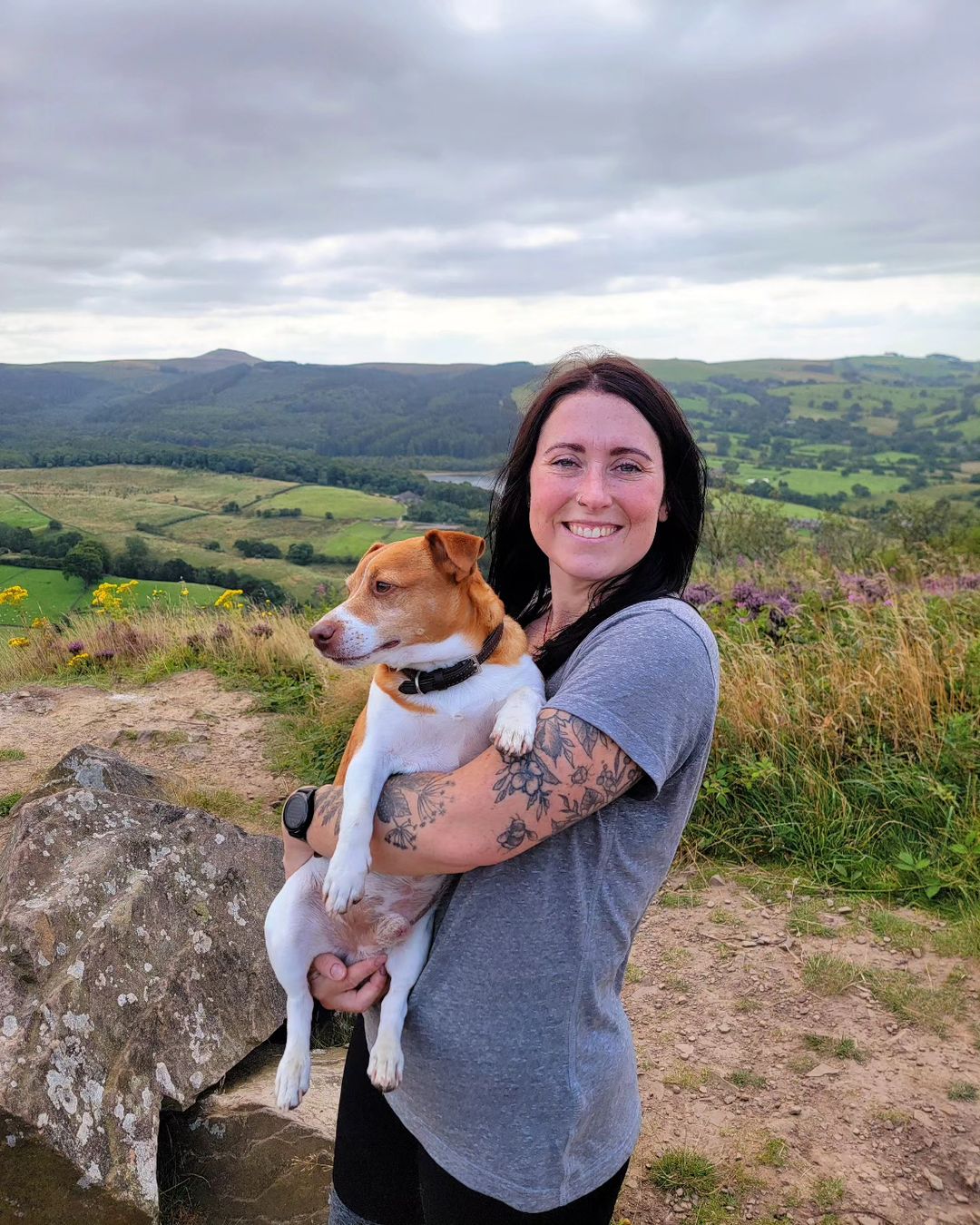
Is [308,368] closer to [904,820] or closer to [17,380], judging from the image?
[17,380]

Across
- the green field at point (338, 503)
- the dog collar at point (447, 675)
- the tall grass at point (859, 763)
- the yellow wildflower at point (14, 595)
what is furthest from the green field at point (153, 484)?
the dog collar at point (447, 675)

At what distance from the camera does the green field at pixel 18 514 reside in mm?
23016

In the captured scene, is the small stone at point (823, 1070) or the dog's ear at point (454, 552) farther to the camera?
the small stone at point (823, 1070)

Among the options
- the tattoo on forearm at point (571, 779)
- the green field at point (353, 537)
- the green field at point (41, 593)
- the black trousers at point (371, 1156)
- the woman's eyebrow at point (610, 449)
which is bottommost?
the green field at point (353, 537)

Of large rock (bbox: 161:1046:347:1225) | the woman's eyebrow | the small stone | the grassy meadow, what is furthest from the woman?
the grassy meadow

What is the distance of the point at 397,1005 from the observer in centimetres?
191

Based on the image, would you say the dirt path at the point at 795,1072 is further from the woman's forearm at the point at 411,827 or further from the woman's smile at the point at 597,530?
the woman's smile at the point at 597,530

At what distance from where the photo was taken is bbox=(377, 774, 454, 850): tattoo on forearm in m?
1.69

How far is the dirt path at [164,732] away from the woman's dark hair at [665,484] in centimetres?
462

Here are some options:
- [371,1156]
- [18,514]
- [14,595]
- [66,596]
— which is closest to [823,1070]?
[371,1156]

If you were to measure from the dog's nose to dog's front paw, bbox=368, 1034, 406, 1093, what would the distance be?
0.89m

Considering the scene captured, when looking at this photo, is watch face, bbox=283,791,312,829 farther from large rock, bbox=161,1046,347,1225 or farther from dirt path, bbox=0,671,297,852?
dirt path, bbox=0,671,297,852

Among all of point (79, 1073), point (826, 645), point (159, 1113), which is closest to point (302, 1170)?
point (159, 1113)

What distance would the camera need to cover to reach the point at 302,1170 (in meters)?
3.10
